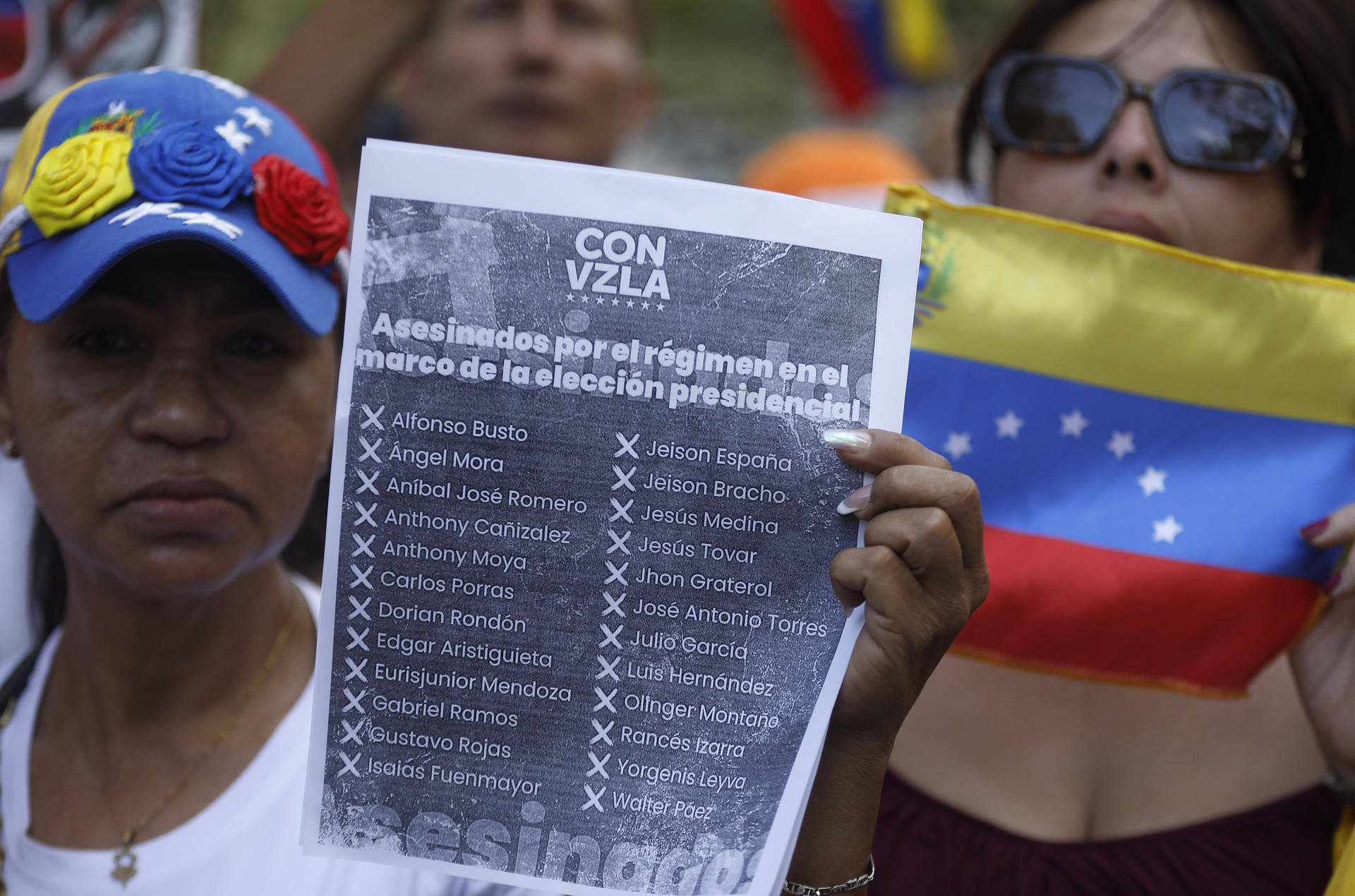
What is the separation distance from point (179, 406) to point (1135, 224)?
1.58 m

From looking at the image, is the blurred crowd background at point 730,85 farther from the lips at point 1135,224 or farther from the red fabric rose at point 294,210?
the red fabric rose at point 294,210

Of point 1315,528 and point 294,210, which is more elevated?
point 294,210

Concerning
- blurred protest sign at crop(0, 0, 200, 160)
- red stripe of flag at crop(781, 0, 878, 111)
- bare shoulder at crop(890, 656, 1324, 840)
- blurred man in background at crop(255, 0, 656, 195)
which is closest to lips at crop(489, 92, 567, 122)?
blurred man in background at crop(255, 0, 656, 195)

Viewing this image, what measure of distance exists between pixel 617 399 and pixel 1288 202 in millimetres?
1458

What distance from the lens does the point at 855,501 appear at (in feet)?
4.64

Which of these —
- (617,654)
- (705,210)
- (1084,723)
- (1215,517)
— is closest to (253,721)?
(617,654)

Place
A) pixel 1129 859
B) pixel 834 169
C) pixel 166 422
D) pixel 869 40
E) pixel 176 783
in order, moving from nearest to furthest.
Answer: pixel 166 422 → pixel 176 783 → pixel 1129 859 → pixel 834 169 → pixel 869 40

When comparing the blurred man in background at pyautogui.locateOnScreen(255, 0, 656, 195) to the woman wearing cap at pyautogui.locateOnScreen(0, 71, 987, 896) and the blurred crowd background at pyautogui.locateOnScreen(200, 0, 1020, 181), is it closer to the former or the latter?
the woman wearing cap at pyautogui.locateOnScreen(0, 71, 987, 896)

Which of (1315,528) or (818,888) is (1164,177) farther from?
(818,888)

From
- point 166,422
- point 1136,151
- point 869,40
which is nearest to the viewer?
point 166,422

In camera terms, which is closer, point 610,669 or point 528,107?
point 610,669

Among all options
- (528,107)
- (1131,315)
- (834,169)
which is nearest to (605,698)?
(1131,315)

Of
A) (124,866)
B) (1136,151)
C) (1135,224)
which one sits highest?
(1136,151)

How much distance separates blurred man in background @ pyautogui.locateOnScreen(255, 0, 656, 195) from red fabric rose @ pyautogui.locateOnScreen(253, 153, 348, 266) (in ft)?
4.64
